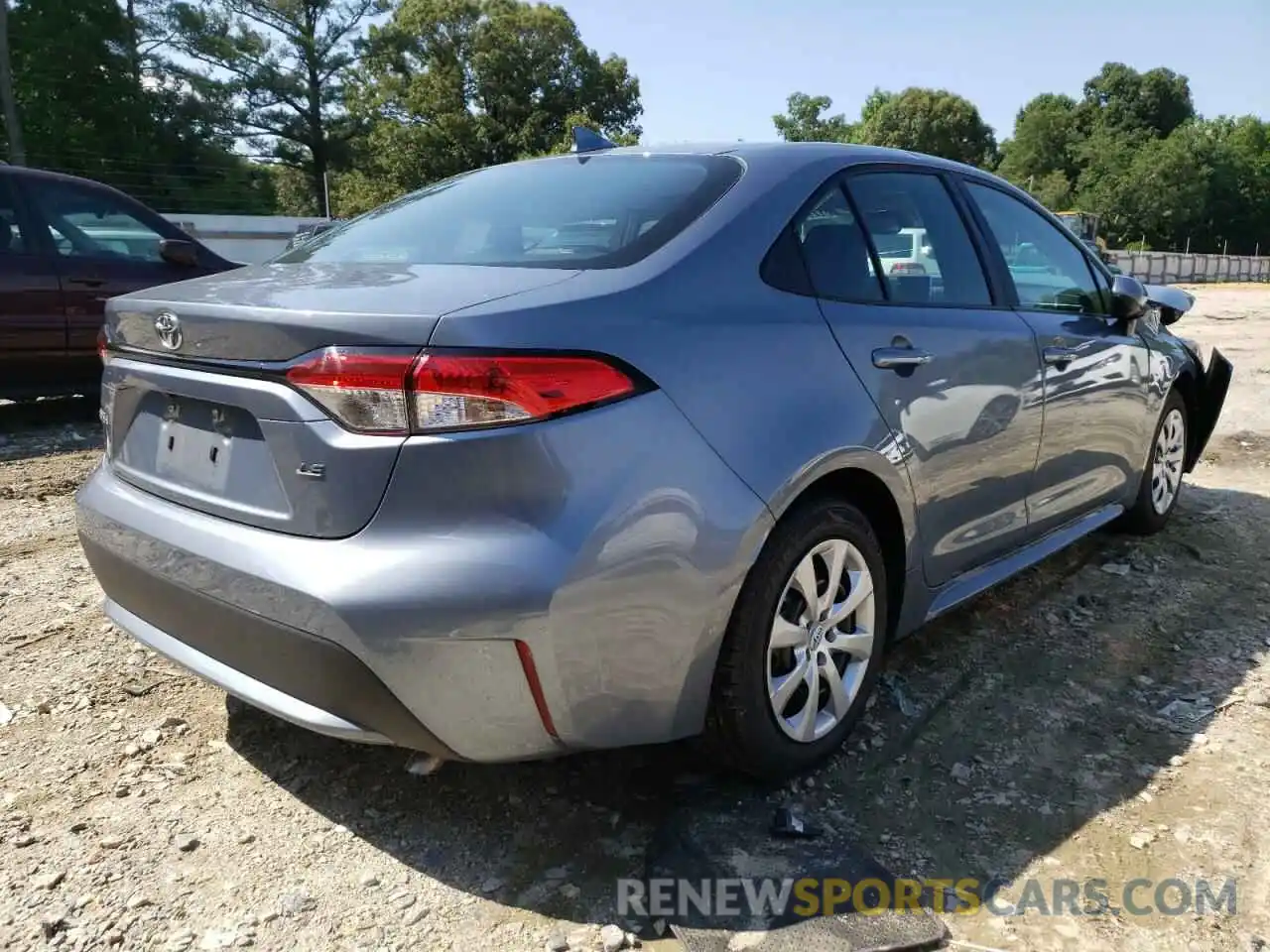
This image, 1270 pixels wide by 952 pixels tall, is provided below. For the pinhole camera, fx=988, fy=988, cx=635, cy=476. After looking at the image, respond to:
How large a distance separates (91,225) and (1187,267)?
44107 millimetres

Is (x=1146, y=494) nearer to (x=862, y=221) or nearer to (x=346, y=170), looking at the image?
(x=862, y=221)

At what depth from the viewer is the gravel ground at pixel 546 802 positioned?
79.2 inches

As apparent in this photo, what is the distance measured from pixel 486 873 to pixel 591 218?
5.06 feet

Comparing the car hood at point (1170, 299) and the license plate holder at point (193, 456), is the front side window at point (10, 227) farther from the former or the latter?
the car hood at point (1170, 299)

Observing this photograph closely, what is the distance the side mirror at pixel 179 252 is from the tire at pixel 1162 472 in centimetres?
554

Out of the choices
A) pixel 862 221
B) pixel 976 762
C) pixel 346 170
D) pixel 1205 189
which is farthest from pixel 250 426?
pixel 1205 189

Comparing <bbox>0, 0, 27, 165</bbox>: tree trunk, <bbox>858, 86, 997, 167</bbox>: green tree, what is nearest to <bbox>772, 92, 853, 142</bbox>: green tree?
<bbox>858, 86, 997, 167</bbox>: green tree

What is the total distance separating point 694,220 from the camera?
232cm

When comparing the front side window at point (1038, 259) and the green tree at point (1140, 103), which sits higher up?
the green tree at point (1140, 103)

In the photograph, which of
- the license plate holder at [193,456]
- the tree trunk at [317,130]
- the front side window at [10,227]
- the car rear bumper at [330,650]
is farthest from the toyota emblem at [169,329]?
the tree trunk at [317,130]

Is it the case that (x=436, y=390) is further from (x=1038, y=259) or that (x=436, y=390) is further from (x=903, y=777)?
(x=1038, y=259)

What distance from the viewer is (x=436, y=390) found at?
1817 mm

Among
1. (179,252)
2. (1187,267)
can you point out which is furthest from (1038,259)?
(1187,267)

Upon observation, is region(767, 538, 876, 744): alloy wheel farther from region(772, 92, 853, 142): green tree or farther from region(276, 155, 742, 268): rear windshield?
region(772, 92, 853, 142): green tree
